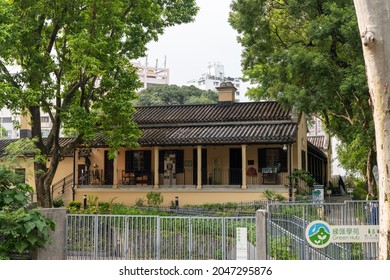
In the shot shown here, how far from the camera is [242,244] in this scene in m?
11.6

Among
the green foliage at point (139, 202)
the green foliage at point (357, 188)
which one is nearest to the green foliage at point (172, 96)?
the green foliage at point (357, 188)

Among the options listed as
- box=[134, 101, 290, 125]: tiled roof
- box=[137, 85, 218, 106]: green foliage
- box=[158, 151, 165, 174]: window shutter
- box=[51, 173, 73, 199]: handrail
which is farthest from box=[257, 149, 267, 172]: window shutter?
box=[137, 85, 218, 106]: green foliage

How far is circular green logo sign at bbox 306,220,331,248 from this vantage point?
449 inches

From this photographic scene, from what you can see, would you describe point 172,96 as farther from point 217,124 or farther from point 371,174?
point 371,174

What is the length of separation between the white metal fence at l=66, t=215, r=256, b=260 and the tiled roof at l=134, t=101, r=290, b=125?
614 inches

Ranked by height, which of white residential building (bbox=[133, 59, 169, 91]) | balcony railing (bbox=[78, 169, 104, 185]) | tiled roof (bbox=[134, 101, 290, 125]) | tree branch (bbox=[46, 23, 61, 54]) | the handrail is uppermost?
white residential building (bbox=[133, 59, 169, 91])

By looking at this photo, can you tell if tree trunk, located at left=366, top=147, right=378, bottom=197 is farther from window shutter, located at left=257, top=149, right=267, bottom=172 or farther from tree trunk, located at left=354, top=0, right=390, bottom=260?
tree trunk, located at left=354, top=0, right=390, bottom=260

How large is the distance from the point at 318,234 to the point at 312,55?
11039 millimetres

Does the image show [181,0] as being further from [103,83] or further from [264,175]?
[264,175]

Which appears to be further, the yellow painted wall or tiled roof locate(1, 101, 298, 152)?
tiled roof locate(1, 101, 298, 152)

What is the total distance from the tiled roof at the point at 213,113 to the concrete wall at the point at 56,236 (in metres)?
16.5

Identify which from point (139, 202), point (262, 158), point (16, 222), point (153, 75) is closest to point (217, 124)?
point (262, 158)

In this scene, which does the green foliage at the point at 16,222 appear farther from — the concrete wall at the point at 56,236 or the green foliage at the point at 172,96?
the green foliage at the point at 172,96

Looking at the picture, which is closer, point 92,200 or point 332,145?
point 92,200
